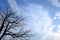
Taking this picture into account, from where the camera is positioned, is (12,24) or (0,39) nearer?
(0,39)

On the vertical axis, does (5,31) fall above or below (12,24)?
below

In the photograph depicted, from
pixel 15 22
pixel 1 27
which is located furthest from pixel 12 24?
pixel 1 27

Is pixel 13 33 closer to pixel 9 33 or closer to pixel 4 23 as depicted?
pixel 9 33

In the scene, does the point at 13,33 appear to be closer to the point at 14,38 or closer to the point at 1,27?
the point at 14,38

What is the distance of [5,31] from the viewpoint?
24250 mm

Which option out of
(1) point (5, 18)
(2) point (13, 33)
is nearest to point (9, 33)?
(2) point (13, 33)

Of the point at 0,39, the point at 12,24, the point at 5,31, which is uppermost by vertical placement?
the point at 12,24

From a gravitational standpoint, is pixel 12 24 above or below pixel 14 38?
above

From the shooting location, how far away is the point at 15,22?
2528cm

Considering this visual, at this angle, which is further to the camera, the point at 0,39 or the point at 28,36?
the point at 28,36

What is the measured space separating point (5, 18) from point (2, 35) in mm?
2855

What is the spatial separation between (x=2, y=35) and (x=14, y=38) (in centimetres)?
228

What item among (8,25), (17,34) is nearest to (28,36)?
(17,34)

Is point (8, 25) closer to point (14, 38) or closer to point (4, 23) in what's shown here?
point (4, 23)
